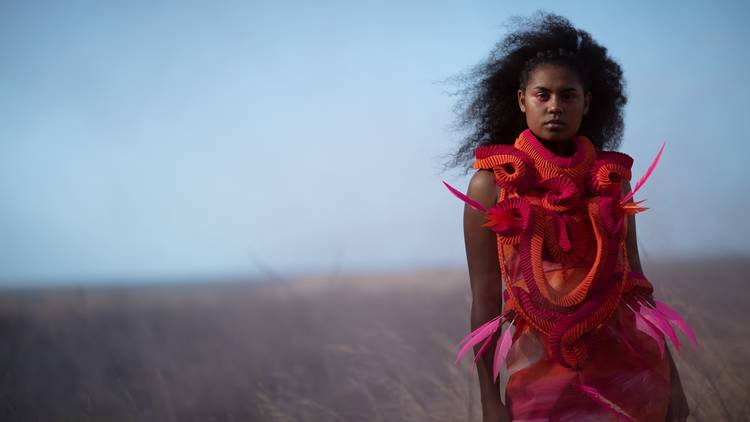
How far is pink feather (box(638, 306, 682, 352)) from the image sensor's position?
212cm

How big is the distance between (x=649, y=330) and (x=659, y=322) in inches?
2.2

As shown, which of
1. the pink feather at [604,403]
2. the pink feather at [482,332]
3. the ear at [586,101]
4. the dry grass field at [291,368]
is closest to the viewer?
the pink feather at [604,403]

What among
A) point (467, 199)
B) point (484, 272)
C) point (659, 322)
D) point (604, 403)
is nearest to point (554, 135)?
point (467, 199)

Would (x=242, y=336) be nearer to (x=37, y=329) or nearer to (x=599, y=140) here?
(x=37, y=329)

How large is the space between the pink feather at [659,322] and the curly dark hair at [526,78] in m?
0.77

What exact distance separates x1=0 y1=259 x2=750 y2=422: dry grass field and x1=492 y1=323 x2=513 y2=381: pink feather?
1112 millimetres

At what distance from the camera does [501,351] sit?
215cm

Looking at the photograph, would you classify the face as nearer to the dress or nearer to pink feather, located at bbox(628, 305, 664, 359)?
the dress

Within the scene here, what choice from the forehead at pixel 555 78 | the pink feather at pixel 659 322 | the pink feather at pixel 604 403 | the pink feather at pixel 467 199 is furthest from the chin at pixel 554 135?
the pink feather at pixel 604 403

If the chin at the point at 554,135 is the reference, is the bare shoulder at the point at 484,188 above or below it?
below

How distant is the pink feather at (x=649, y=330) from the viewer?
2115 millimetres

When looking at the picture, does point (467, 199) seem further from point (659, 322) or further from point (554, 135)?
point (659, 322)

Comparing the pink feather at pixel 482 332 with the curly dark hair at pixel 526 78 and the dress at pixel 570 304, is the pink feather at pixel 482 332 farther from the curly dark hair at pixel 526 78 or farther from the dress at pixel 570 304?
the curly dark hair at pixel 526 78

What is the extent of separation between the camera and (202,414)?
5219mm
